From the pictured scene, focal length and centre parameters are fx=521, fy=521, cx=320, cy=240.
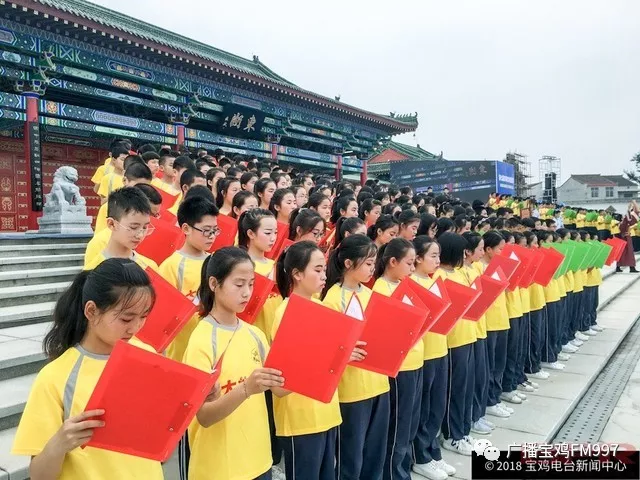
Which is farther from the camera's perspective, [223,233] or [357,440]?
[223,233]

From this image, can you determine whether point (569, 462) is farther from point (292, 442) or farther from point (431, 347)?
point (292, 442)

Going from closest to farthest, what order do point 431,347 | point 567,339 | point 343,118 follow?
1. point 431,347
2. point 567,339
3. point 343,118

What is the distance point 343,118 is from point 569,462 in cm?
1392

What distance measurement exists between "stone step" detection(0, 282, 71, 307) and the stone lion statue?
227 centimetres

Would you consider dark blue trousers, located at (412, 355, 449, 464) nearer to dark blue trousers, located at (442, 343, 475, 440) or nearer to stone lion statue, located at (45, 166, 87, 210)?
dark blue trousers, located at (442, 343, 475, 440)

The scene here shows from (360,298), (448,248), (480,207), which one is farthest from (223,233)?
(480,207)

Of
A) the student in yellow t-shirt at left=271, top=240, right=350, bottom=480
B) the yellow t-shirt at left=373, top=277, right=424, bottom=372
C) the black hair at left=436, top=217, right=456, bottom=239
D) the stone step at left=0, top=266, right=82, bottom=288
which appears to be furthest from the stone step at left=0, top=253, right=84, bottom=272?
the student in yellow t-shirt at left=271, top=240, right=350, bottom=480

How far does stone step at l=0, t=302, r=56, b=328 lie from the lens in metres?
3.99

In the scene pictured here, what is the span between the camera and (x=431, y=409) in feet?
10.9

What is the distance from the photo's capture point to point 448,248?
12.3ft

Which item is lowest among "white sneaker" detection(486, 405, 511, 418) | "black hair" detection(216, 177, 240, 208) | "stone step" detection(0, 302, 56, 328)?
"white sneaker" detection(486, 405, 511, 418)

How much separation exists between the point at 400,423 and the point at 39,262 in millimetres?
4362

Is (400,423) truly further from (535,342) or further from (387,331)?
(535,342)

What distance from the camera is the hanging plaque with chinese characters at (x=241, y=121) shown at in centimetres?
1243
